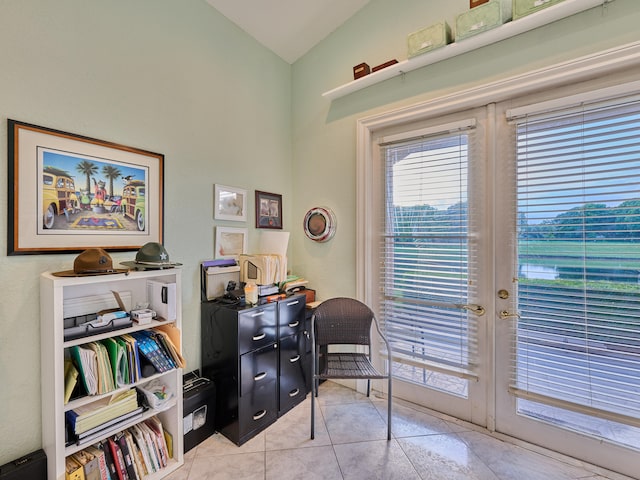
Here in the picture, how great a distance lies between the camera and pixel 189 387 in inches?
75.2

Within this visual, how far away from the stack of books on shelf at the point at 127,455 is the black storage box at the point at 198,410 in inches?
4.9

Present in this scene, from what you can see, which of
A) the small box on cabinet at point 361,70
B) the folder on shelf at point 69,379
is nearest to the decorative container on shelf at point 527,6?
the small box on cabinet at point 361,70

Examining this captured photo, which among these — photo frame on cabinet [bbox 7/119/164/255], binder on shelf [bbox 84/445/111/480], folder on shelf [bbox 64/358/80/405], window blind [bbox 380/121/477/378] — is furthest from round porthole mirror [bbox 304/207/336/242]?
binder on shelf [bbox 84/445/111/480]

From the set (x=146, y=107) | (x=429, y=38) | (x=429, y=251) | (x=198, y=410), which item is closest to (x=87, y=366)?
(x=198, y=410)

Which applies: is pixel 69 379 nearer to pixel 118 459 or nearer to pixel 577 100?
pixel 118 459

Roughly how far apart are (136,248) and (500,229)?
2.46 m

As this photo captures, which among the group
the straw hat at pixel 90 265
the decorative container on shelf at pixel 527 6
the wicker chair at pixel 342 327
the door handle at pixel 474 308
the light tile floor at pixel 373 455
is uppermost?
the decorative container on shelf at pixel 527 6

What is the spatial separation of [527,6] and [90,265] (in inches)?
114

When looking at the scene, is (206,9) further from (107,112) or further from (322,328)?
(322,328)

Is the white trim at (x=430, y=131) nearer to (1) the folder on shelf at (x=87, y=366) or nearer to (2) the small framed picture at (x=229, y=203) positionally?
(2) the small framed picture at (x=229, y=203)

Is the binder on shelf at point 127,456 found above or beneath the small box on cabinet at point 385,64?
beneath

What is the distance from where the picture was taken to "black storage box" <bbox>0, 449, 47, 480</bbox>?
1261 millimetres

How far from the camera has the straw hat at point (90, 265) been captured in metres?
1.36

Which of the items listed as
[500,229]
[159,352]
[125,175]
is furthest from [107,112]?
[500,229]
